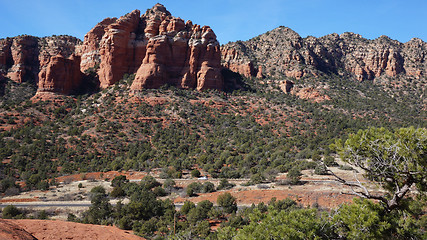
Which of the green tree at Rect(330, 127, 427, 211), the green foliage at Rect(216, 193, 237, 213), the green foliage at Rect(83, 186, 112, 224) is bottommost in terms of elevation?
the green foliage at Rect(83, 186, 112, 224)

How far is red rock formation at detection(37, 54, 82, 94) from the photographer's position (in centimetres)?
5831

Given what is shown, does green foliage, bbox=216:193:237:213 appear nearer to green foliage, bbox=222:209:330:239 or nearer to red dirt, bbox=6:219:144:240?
red dirt, bbox=6:219:144:240

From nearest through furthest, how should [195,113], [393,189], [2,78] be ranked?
[393,189]
[195,113]
[2,78]

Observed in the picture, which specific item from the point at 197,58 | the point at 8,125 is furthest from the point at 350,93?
the point at 8,125

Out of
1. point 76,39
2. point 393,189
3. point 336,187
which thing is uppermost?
point 76,39

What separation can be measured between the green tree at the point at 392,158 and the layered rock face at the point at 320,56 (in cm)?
6903

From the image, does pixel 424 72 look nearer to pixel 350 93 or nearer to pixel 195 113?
pixel 350 93

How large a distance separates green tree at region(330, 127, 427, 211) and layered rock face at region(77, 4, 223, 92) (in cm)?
5392

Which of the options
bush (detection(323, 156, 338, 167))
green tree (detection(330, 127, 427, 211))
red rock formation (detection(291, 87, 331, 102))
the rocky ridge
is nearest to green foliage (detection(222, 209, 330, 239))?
green tree (detection(330, 127, 427, 211))

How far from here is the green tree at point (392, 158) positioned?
26.3ft

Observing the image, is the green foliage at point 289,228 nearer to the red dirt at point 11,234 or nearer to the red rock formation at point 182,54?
the red dirt at point 11,234

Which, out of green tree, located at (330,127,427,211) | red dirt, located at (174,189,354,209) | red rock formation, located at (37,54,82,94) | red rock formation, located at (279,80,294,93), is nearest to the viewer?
green tree, located at (330,127,427,211)

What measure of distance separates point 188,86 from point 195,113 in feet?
35.9

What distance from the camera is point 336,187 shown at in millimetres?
22984
